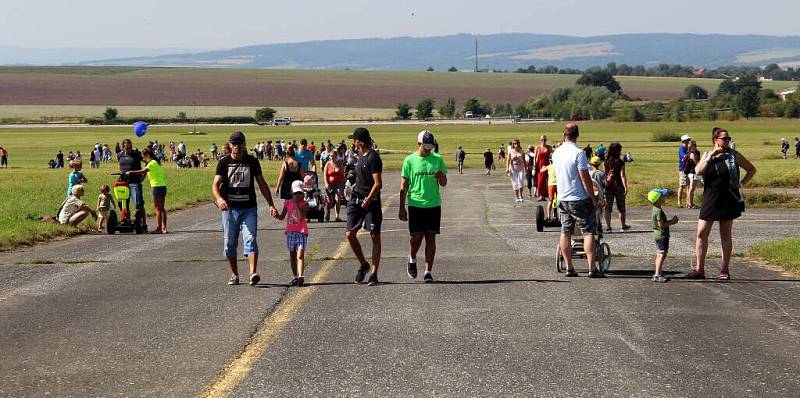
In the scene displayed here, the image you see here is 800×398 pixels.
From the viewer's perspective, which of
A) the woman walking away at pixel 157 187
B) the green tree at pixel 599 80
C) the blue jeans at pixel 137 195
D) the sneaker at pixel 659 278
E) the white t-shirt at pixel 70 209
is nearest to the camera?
the sneaker at pixel 659 278

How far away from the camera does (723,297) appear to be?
1130 cm

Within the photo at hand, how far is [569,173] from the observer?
12.8 metres

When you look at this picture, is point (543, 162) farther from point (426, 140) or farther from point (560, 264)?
point (426, 140)

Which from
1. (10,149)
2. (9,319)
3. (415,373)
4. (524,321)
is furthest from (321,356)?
(10,149)

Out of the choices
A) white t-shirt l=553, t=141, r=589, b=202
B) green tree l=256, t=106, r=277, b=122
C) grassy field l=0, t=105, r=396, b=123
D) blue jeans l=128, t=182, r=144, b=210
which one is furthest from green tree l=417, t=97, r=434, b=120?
white t-shirt l=553, t=141, r=589, b=202

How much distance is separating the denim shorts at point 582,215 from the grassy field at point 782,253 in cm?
271

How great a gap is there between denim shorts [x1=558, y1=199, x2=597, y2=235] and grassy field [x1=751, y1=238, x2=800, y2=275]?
271cm

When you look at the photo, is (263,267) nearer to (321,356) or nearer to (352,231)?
(352,231)

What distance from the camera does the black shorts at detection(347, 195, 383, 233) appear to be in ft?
41.7

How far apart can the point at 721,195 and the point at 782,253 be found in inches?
96.3

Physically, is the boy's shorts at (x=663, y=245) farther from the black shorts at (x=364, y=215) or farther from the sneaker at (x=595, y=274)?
the black shorts at (x=364, y=215)

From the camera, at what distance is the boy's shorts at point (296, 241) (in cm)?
1245

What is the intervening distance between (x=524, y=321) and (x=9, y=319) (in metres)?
4.85

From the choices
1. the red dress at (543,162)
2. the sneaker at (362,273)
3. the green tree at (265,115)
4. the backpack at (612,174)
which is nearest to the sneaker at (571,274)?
the sneaker at (362,273)
